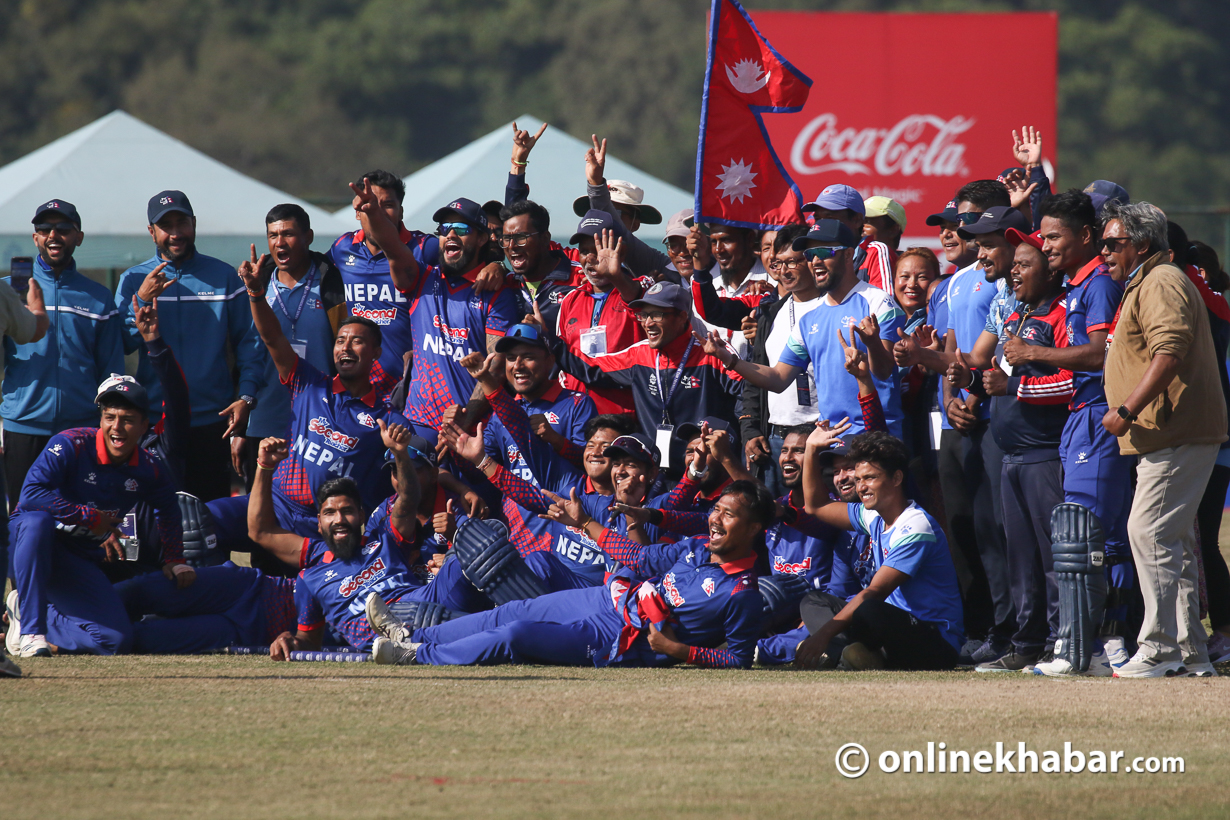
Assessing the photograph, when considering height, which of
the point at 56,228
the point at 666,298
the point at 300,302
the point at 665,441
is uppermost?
the point at 56,228

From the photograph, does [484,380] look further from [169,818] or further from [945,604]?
[169,818]

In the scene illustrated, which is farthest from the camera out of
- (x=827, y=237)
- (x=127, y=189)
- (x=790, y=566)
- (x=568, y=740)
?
(x=127, y=189)

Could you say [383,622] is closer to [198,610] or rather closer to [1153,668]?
[198,610]

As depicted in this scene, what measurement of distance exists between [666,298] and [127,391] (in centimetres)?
263

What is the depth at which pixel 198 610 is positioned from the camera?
784 centimetres

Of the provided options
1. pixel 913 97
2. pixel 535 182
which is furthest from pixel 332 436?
pixel 913 97

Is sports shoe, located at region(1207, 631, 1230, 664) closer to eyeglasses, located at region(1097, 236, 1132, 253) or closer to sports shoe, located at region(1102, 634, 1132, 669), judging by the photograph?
sports shoe, located at region(1102, 634, 1132, 669)

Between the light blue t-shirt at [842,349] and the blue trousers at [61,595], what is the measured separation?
342cm

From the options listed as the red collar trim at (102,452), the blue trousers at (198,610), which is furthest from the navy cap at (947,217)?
the red collar trim at (102,452)

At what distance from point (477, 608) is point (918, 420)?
2308 mm

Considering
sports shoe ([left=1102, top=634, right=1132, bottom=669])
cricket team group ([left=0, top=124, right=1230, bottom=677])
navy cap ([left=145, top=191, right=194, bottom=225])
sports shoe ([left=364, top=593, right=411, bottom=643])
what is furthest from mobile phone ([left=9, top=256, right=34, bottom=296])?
sports shoe ([left=1102, top=634, right=1132, bottom=669])

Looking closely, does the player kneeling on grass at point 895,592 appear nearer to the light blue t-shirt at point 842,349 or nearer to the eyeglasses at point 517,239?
the light blue t-shirt at point 842,349

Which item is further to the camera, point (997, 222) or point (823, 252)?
point (823, 252)

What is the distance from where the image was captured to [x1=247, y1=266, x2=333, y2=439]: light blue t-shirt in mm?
8750
